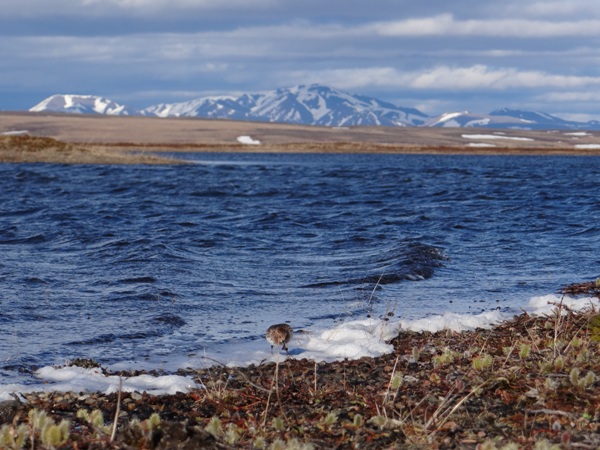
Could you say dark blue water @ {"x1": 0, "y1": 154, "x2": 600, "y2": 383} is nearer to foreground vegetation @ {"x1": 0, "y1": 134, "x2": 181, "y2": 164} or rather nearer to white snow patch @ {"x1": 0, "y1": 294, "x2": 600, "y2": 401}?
white snow patch @ {"x1": 0, "y1": 294, "x2": 600, "y2": 401}

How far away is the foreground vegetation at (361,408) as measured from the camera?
5.41m

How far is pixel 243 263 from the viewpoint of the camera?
17641 mm

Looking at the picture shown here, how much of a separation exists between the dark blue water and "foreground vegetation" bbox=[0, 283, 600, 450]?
2121 mm

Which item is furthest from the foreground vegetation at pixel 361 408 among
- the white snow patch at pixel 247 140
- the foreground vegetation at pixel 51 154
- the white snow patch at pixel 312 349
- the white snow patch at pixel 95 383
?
the white snow patch at pixel 247 140

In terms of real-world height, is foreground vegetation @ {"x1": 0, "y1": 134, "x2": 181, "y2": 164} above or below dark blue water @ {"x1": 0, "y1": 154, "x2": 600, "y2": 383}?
above

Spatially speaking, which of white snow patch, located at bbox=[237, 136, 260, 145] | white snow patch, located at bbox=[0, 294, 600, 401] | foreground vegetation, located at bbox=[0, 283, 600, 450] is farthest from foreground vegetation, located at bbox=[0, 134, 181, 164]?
white snow patch, located at bbox=[237, 136, 260, 145]

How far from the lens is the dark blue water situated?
11.2 metres

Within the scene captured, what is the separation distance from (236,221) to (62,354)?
1768 cm

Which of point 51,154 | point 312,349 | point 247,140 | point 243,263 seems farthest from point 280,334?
point 247,140

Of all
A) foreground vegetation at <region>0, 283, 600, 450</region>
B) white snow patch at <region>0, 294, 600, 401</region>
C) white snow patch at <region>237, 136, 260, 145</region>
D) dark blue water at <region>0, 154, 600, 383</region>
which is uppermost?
white snow patch at <region>237, 136, 260, 145</region>

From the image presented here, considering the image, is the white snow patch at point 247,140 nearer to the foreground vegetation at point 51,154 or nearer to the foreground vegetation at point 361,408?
the foreground vegetation at point 51,154

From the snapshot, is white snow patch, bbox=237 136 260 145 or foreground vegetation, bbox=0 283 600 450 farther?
white snow patch, bbox=237 136 260 145

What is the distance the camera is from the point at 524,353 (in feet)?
25.1

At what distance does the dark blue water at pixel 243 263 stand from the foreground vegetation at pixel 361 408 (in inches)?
83.5
